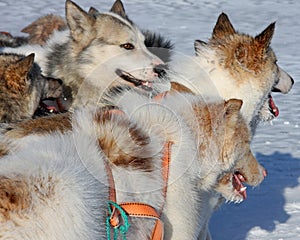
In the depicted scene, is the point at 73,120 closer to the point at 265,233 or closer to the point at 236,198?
the point at 236,198

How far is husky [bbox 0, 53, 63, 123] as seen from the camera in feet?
13.6

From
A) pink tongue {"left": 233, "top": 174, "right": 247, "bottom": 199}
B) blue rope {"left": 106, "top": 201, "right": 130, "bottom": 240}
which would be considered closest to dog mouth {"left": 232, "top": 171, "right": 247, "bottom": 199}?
pink tongue {"left": 233, "top": 174, "right": 247, "bottom": 199}

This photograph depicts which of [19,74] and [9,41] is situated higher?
[19,74]

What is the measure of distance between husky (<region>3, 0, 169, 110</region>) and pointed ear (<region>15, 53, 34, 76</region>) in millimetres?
641

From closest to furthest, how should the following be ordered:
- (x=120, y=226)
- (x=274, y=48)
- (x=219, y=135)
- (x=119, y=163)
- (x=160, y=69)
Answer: (x=120, y=226) < (x=119, y=163) < (x=219, y=135) < (x=160, y=69) < (x=274, y=48)

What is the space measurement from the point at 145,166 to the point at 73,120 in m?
0.35

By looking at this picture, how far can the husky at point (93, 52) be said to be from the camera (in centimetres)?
492

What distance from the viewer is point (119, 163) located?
2.75m

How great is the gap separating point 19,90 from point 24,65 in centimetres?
16

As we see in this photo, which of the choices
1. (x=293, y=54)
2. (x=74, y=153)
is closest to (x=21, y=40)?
(x=74, y=153)

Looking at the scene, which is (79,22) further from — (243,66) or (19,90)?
(243,66)

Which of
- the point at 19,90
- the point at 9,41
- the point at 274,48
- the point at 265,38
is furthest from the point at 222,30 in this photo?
the point at 274,48

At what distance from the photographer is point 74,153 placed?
263 centimetres

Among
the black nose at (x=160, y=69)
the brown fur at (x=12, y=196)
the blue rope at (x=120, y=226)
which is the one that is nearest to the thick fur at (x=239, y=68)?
the black nose at (x=160, y=69)
